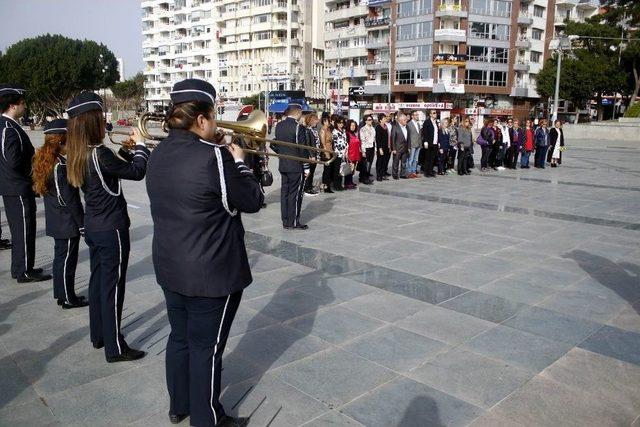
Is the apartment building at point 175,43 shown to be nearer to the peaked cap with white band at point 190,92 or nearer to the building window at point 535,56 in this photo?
the building window at point 535,56

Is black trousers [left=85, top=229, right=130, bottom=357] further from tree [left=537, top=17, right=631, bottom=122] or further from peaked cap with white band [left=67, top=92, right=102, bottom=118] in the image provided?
tree [left=537, top=17, right=631, bottom=122]

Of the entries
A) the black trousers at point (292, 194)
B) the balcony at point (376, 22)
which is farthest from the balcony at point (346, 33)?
the black trousers at point (292, 194)

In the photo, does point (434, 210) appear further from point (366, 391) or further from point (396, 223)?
point (366, 391)

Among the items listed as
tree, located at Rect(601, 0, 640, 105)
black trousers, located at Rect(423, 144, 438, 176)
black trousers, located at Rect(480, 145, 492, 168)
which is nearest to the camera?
black trousers, located at Rect(423, 144, 438, 176)

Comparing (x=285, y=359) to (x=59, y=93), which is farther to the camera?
(x=59, y=93)

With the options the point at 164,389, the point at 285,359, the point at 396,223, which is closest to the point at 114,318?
the point at 164,389

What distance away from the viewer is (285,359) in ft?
13.0

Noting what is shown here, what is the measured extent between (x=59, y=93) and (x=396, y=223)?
56.7 m

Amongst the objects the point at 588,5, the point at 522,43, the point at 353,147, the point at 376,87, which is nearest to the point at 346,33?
the point at 376,87

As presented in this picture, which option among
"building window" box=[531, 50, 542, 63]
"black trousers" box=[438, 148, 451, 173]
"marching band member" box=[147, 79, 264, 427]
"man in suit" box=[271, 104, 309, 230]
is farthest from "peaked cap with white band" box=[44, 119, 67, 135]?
"building window" box=[531, 50, 542, 63]

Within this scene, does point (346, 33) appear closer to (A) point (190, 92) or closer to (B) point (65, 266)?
(B) point (65, 266)

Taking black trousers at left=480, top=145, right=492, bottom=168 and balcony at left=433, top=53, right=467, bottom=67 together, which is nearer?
black trousers at left=480, top=145, right=492, bottom=168

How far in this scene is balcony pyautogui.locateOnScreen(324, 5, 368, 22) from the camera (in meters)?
69.6

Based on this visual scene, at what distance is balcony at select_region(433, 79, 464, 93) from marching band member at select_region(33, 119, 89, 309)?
58.6 metres
